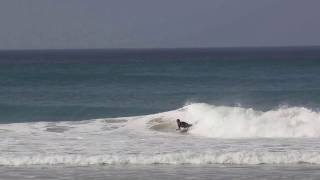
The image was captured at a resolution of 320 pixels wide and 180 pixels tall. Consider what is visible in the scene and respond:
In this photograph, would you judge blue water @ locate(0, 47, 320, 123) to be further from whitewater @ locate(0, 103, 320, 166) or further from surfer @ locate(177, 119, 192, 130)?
surfer @ locate(177, 119, 192, 130)

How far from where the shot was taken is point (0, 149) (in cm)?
2136

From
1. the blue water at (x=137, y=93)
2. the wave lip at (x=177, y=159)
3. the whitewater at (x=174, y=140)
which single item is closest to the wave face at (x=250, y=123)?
the whitewater at (x=174, y=140)

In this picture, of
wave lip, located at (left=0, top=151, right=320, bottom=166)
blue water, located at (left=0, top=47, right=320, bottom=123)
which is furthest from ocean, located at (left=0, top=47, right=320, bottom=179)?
blue water, located at (left=0, top=47, right=320, bottom=123)

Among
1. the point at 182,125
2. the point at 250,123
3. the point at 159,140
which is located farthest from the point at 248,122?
the point at 159,140

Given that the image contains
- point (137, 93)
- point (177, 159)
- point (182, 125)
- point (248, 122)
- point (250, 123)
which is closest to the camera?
point (177, 159)

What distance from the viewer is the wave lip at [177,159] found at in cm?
1973

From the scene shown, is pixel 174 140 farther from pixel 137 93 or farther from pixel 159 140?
pixel 137 93

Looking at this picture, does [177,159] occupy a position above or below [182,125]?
below

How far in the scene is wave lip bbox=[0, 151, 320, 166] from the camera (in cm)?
1973

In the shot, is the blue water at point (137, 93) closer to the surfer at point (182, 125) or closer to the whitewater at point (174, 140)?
the whitewater at point (174, 140)

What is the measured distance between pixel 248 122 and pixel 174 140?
3799 millimetres

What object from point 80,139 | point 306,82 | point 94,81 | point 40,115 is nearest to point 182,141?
point 80,139

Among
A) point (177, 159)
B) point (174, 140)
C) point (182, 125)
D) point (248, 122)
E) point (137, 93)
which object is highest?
point (137, 93)

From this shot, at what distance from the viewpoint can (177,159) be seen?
19.9 meters
